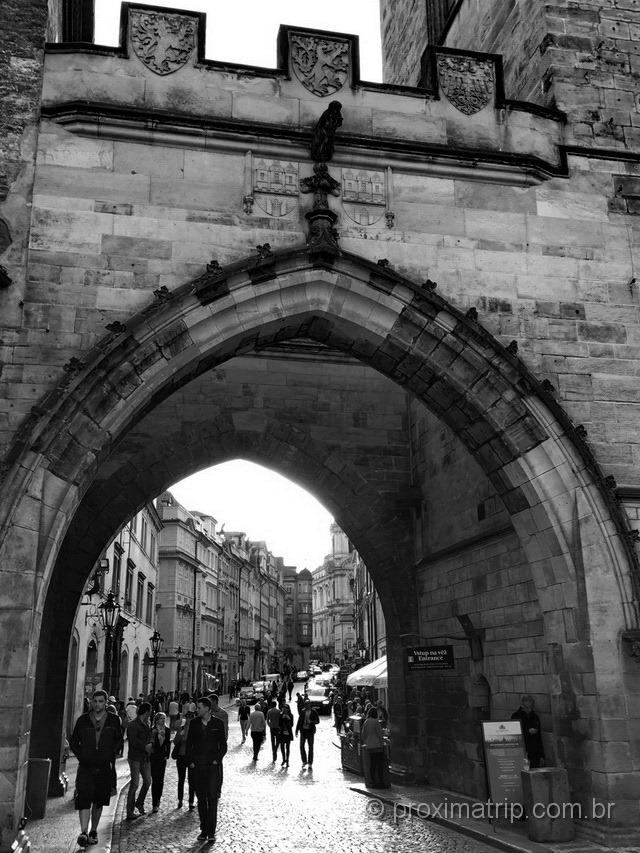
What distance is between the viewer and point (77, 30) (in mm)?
14000

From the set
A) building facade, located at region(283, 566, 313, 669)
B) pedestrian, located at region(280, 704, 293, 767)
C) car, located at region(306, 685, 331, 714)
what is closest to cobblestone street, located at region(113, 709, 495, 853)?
pedestrian, located at region(280, 704, 293, 767)

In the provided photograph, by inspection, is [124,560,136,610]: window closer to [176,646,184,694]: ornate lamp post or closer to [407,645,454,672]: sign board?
[176,646,184,694]: ornate lamp post

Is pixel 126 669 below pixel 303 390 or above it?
below

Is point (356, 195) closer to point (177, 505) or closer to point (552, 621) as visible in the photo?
point (552, 621)

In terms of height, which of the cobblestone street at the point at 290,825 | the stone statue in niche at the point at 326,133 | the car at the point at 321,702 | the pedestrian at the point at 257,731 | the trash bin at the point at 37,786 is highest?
the stone statue in niche at the point at 326,133

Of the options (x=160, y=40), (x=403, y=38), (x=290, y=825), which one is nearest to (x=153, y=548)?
(x=403, y=38)

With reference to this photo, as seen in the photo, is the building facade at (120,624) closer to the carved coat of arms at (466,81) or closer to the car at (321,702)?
the car at (321,702)

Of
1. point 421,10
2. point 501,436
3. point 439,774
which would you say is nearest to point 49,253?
point 501,436

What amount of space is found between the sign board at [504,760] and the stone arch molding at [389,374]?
4.10ft

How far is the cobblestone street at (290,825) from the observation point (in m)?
7.78

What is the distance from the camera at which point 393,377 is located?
9180 millimetres

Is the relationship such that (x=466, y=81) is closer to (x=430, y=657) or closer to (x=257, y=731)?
(x=430, y=657)

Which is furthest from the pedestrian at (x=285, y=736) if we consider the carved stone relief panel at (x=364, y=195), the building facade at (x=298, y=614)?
the building facade at (x=298, y=614)

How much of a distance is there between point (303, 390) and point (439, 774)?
6085mm
